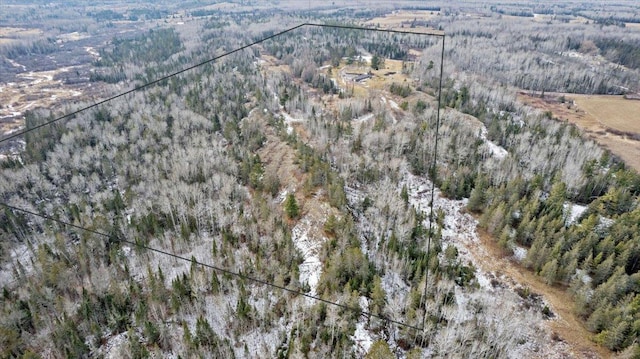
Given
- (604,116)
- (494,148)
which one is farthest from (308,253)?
(604,116)

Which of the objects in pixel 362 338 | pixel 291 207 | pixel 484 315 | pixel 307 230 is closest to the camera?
pixel 362 338

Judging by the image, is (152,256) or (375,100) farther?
(375,100)

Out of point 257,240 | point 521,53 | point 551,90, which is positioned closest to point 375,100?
point 257,240

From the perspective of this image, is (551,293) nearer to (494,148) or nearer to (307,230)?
(307,230)

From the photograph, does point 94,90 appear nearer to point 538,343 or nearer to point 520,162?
point 520,162

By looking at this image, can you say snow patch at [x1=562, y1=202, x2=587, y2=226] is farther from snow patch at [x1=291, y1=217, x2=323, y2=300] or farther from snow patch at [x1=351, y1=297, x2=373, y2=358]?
snow patch at [x1=291, y1=217, x2=323, y2=300]

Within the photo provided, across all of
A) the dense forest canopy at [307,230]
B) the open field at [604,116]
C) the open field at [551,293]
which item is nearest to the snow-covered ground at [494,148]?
the dense forest canopy at [307,230]

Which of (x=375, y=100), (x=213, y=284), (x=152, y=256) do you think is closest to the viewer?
(x=213, y=284)

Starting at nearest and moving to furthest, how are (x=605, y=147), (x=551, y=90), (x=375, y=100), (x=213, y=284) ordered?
(x=213, y=284) < (x=605, y=147) < (x=375, y=100) < (x=551, y=90)

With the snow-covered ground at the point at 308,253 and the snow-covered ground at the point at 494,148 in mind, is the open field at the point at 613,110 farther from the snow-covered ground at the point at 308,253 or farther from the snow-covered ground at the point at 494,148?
the snow-covered ground at the point at 308,253
